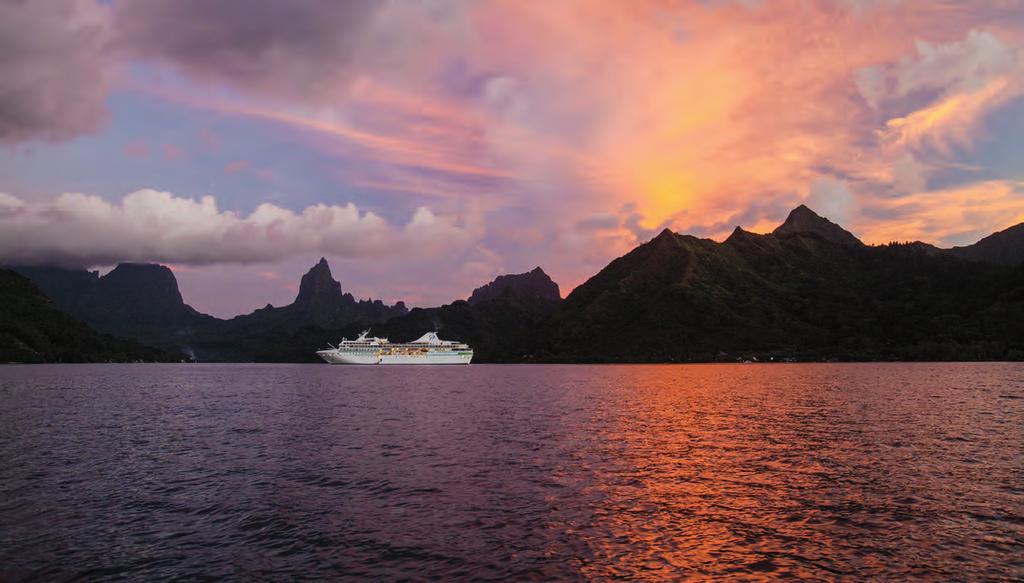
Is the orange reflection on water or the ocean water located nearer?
the ocean water

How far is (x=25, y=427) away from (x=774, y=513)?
74.9m

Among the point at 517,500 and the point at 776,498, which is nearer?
the point at 517,500

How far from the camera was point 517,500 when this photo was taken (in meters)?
31.5

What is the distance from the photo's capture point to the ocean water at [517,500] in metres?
21.9

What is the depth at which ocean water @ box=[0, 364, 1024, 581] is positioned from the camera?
71.9 feet

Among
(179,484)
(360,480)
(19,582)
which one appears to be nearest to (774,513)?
(360,480)

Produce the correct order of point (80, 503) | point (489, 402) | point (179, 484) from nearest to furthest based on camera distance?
1. point (80, 503)
2. point (179, 484)
3. point (489, 402)

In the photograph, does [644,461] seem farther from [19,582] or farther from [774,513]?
[19,582]

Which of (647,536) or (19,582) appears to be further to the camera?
(647,536)

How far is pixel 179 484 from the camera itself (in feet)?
118

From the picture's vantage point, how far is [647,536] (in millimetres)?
25203

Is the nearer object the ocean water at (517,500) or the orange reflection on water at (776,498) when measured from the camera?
the ocean water at (517,500)

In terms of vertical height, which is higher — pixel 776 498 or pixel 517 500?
pixel 776 498

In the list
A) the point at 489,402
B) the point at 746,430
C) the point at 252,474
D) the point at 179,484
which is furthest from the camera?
the point at 489,402
